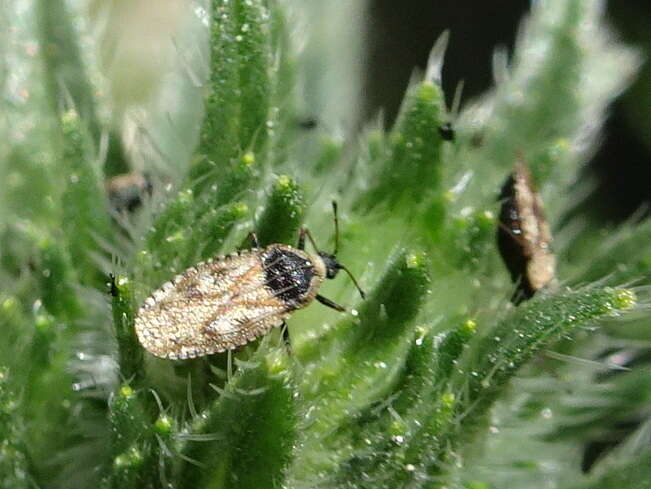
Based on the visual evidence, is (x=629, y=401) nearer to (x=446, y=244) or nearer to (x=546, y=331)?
(x=446, y=244)

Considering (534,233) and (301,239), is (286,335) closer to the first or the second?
(301,239)

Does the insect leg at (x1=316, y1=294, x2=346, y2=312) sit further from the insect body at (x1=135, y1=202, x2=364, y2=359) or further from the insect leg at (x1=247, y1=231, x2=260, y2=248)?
the insect leg at (x1=247, y1=231, x2=260, y2=248)

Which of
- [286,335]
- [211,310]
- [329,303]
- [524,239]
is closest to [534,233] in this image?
[524,239]

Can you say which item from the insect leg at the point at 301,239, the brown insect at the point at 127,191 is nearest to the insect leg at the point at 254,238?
the insect leg at the point at 301,239

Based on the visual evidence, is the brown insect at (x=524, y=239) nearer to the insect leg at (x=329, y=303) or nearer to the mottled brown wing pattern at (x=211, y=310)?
the insect leg at (x=329, y=303)

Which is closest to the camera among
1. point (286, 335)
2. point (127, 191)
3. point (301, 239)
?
point (286, 335)

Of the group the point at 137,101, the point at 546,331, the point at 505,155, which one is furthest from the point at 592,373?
the point at 137,101

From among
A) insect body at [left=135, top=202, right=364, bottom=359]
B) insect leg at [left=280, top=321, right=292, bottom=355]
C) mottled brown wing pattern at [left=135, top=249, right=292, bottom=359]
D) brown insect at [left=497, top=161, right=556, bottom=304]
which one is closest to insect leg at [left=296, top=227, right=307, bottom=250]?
insect body at [left=135, top=202, right=364, bottom=359]
